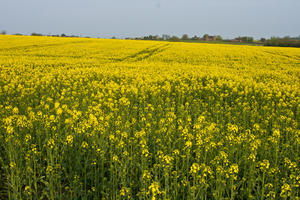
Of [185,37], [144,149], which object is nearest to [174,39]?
[185,37]

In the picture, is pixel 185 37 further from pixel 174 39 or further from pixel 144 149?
pixel 144 149

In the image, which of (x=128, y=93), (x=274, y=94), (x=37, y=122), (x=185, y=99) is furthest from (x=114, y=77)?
(x=274, y=94)

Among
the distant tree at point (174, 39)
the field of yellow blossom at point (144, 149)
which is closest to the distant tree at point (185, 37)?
the distant tree at point (174, 39)

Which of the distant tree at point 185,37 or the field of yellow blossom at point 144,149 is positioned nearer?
the field of yellow blossom at point 144,149

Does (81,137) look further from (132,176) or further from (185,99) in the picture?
(185,99)

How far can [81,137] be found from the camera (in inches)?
207

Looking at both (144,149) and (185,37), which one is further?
(185,37)

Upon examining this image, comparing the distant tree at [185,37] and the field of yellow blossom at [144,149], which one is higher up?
the distant tree at [185,37]

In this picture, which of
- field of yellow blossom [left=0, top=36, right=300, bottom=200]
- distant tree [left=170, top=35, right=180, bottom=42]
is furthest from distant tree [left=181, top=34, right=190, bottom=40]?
field of yellow blossom [left=0, top=36, right=300, bottom=200]

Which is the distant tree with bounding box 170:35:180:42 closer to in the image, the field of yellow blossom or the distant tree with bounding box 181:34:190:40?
the distant tree with bounding box 181:34:190:40

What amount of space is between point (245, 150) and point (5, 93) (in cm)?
912

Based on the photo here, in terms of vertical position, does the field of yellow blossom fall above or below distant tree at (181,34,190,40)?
below

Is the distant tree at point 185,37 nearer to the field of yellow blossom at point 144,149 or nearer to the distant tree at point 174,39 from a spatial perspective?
the distant tree at point 174,39

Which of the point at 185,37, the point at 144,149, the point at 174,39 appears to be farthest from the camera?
the point at 185,37
